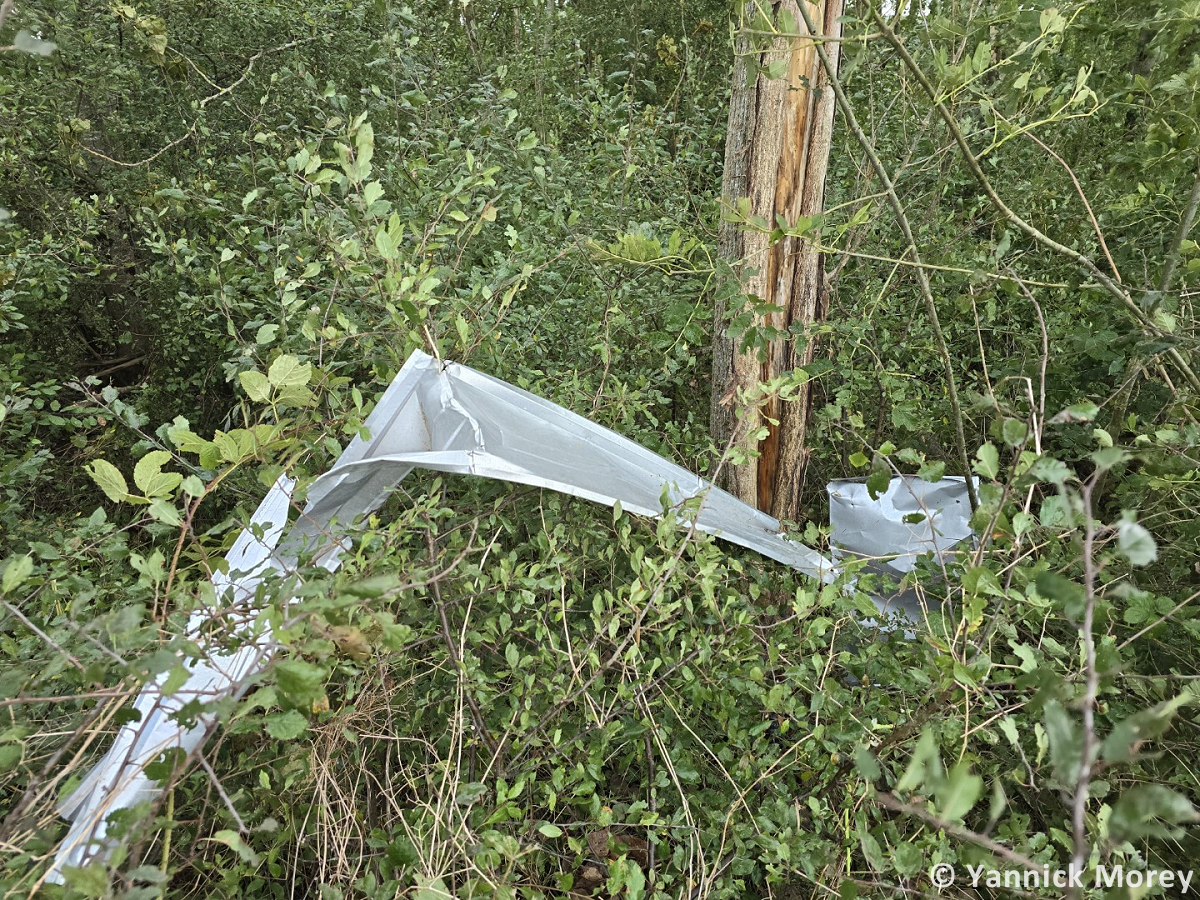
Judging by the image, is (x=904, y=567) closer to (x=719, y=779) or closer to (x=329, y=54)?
(x=719, y=779)

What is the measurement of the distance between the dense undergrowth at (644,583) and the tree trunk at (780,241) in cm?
13

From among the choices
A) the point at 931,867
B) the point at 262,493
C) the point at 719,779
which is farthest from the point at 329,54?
the point at 931,867

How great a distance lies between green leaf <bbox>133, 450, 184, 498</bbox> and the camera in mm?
1095

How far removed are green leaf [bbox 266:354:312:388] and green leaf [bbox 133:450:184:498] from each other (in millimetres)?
233

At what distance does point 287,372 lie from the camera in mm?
1284

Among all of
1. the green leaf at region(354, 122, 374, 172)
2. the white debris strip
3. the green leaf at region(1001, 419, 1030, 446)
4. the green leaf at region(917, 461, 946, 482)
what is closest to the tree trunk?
the white debris strip

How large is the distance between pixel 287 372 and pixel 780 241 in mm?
1338

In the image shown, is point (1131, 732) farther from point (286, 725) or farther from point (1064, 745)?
point (286, 725)

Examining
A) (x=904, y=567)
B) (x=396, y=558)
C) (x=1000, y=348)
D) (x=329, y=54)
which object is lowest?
(x=904, y=567)

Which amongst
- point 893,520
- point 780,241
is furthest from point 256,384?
point 893,520

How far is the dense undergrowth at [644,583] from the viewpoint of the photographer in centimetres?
110

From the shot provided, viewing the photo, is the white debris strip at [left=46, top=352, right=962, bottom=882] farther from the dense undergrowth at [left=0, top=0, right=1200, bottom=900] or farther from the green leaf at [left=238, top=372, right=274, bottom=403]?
the green leaf at [left=238, top=372, right=274, bottom=403]

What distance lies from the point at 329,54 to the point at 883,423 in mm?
3891

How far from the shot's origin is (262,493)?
214cm
